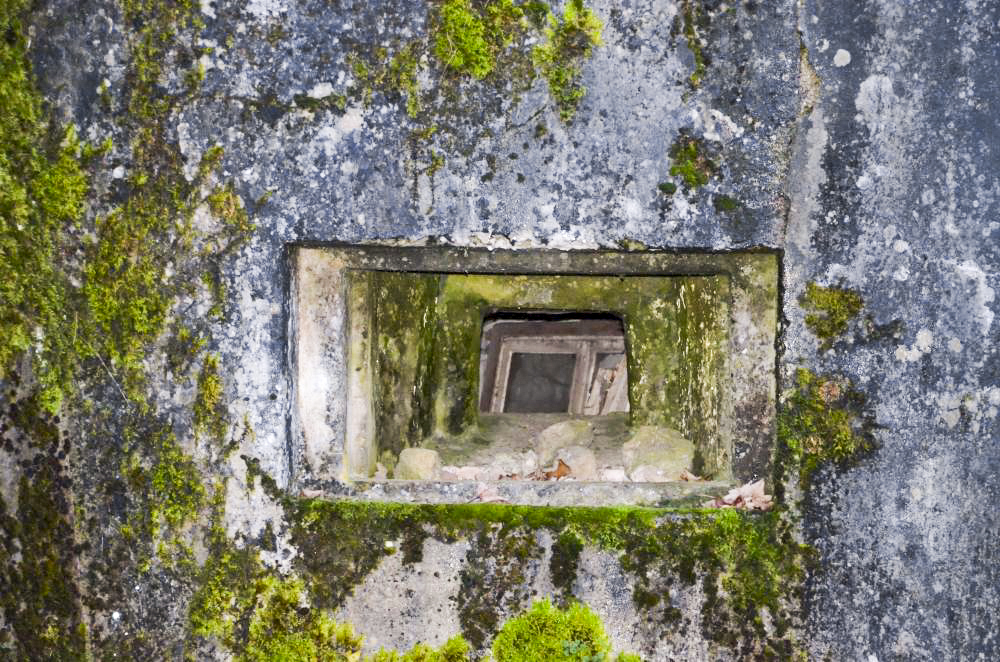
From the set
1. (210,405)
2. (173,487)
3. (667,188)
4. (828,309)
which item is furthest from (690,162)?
(173,487)

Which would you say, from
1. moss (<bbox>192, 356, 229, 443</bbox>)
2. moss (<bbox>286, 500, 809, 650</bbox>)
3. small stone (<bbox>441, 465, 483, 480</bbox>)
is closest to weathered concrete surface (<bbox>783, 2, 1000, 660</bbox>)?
moss (<bbox>286, 500, 809, 650</bbox>)

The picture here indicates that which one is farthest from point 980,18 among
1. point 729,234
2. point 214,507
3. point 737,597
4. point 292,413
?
point 214,507

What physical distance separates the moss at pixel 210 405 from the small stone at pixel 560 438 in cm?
121

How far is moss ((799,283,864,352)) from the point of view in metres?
2.29

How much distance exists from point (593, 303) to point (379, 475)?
109cm

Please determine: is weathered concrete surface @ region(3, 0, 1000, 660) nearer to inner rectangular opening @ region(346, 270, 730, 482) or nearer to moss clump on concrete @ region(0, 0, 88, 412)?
moss clump on concrete @ region(0, 0, 88, 412)

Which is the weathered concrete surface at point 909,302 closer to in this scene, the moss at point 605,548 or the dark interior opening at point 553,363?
the moss at point 605,548

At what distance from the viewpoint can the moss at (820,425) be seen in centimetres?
233

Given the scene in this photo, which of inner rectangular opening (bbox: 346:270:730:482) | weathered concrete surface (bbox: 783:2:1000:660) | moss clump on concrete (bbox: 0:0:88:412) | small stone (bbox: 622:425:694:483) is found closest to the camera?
weathered concrete surface (bbox: 783:2:1000:660)

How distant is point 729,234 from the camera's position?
90.3 inches

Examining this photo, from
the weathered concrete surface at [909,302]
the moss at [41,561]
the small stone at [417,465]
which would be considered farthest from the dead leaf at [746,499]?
the moss at [41,561]

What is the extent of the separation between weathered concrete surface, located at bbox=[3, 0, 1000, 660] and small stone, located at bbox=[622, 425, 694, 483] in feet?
1.66

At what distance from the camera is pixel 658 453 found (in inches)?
113

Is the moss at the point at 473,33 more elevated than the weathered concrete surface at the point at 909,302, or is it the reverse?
the moss at the point at 473,33
